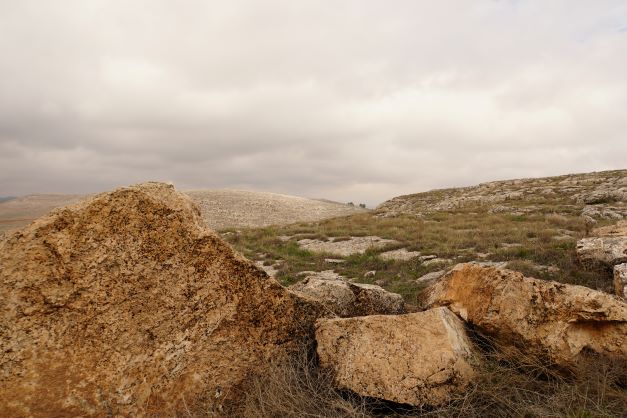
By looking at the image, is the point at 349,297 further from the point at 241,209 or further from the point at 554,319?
the point at 241,209

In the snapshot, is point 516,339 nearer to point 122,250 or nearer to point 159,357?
point 159,357

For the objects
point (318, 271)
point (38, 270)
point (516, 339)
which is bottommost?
point (318, 271)

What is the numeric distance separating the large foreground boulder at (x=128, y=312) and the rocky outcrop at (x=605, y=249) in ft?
24.8

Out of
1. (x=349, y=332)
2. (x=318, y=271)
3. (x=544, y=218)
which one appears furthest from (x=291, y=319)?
(x=544, y=218)

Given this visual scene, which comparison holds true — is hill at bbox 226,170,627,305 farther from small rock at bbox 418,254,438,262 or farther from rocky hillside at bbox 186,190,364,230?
rocky hillside at bbox 186,190,364,230

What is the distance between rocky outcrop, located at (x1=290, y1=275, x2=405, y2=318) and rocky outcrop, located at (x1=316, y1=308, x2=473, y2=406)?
1.05 metres

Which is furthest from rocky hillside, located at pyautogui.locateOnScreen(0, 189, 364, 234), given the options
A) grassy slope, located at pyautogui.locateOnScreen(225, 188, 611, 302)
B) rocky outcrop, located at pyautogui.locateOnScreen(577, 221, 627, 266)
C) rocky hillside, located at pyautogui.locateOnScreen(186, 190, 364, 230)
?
rocky outcrop, located at pyautogui.locateOnScreen(577, 221, 627, 266)

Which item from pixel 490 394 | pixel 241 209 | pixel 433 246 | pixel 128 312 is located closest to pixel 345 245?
pixel 433 246

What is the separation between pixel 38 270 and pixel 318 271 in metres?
10.2

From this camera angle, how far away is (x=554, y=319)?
168 inches

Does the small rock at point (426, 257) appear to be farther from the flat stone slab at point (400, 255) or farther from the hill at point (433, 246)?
the flat stone slab at point (400, 255)

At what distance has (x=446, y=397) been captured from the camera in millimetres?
3713

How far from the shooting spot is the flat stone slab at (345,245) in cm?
1611

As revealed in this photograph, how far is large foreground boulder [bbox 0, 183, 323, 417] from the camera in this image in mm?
3477
